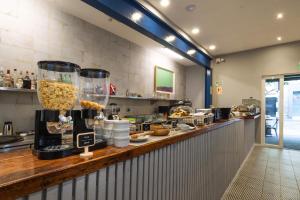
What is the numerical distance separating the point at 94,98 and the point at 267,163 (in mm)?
4794

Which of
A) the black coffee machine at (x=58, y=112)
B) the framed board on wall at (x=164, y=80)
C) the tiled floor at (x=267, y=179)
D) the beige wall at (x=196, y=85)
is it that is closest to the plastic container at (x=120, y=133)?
the black coffee machine at (x=58, y=112)

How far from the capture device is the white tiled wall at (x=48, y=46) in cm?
309

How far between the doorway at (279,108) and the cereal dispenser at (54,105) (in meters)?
7.17

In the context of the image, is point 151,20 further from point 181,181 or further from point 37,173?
point 37,173

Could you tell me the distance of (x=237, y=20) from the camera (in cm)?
464

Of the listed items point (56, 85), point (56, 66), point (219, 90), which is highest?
point (219, 90)

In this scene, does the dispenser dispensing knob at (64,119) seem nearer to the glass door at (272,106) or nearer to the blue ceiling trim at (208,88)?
the blue ceiling trim at (208,88)

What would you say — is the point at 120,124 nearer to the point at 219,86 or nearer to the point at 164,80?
the point at 164,80

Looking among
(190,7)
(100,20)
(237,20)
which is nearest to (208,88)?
(237,20)

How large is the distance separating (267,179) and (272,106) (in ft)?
13.2

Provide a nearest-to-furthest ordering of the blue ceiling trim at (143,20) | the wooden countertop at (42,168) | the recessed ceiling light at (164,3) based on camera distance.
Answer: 1. the wooden countertop at (42,168)
2. the blue ceiling trim at (143,20)
3. the recessed ceiling light at (164,3)

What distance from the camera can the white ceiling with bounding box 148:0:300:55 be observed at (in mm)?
3942

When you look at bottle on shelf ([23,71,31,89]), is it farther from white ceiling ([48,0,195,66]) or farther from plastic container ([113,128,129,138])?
plastic container ([113,128,129,138])

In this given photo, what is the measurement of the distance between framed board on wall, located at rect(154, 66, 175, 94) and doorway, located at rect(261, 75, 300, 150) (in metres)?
3.15
